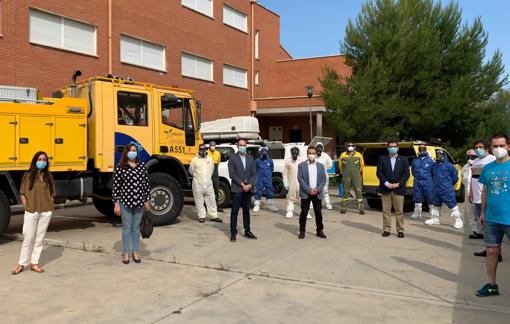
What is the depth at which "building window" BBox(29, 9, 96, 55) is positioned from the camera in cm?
1736

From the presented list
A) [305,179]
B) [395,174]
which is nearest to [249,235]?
[305,179]

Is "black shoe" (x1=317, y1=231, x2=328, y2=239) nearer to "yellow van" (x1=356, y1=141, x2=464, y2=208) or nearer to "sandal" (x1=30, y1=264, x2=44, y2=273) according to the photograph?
"yellow van" (x1=356, y1=141, x2=464, y2=208)

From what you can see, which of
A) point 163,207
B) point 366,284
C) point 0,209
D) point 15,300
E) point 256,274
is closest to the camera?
point 15,300

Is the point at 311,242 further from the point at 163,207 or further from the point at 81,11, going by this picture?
the point at 81,11

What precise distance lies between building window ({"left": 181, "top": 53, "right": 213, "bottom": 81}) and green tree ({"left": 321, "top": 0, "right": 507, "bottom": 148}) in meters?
6.92

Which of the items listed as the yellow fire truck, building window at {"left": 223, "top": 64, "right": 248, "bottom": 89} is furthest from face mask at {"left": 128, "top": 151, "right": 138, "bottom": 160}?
building window at {"left": 223, "top": 64, "right": 248, "bottom": 89}

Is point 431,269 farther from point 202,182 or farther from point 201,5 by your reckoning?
point 201,5

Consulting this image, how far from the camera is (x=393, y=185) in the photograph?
881 centimetres

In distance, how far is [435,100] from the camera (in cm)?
2109

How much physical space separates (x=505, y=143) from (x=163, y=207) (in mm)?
6614

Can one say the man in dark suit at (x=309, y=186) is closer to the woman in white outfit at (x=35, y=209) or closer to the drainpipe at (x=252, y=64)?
the woman in white outfit at (x=35, y=209)

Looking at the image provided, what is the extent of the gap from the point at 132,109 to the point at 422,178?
6547 millimetres

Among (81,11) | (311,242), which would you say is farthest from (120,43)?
(311,242)

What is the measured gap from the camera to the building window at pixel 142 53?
20969 mm
